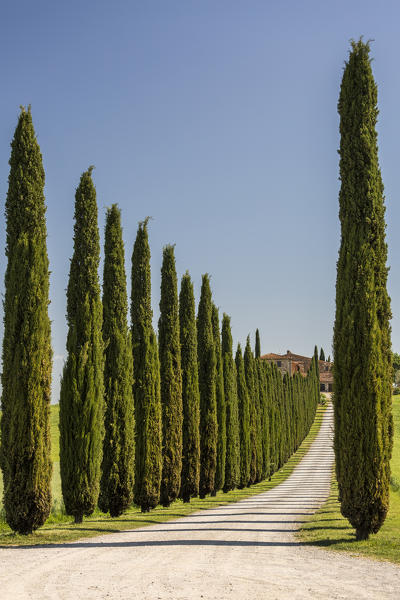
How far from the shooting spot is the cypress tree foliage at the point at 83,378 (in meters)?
16.2

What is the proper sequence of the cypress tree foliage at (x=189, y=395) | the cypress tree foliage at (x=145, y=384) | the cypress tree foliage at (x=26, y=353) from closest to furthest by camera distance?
the cypress tree foliage at (x=26, y=353)
the cypress tree foliage at (x=145, y=384)
the cypress tree foliage at (x=189, y=395)

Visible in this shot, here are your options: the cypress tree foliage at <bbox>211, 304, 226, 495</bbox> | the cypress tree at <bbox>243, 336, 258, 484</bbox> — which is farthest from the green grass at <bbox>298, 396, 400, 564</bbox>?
the cypress tree at <bbox>243, 336, 258, 484</bbox>

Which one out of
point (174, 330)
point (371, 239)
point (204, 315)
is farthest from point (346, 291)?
point (204, 315)

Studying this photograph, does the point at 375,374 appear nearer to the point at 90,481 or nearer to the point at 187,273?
the point at 90,481

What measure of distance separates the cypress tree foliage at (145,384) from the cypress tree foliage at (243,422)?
1630 centimetres

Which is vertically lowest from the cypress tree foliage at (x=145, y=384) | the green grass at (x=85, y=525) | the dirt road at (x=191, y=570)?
the green grass at (x=85, y=525)

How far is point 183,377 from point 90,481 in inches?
467

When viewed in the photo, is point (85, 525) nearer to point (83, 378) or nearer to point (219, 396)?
point (83, 378)

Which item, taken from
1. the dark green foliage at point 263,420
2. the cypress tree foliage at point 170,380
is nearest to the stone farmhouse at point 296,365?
the dark green foliage at point 263,420

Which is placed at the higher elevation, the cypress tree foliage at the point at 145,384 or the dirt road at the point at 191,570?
the cypress tree foliage at the point at 145,384

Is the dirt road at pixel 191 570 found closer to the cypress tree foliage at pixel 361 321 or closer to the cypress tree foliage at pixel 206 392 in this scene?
the cypress tree foliage at pixel 361 321

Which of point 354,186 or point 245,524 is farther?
point 245,524

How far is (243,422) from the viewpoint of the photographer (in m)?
38.9

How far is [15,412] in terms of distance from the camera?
13.5 meters
